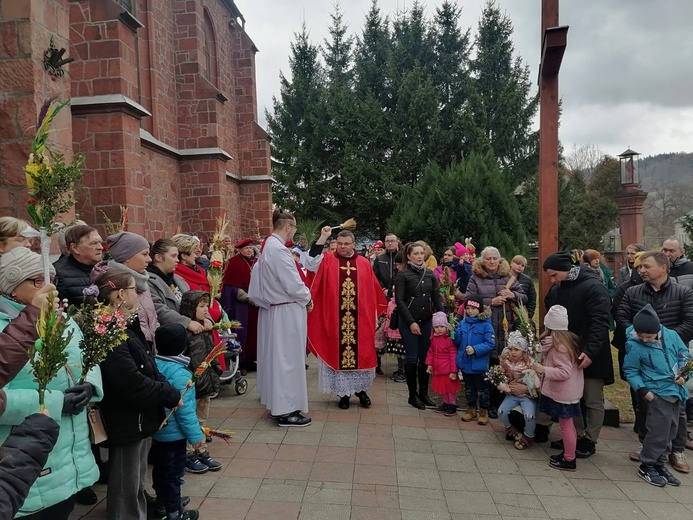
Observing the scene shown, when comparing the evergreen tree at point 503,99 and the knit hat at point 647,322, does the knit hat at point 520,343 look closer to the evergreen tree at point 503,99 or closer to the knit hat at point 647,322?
the knit hat at point 647,322

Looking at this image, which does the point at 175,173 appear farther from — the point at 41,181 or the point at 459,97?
the point at 459,97

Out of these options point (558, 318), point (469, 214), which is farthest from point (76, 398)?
point (469, 214)

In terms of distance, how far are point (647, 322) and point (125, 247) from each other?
4.10m

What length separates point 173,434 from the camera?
3043mm

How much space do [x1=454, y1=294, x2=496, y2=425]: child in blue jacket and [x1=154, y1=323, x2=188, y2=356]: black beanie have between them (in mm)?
3034

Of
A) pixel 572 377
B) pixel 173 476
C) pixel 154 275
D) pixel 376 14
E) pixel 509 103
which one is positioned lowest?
pixel 173 476

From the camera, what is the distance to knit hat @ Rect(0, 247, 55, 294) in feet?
7.29

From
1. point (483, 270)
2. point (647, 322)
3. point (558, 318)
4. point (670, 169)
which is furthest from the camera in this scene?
point (670, 169)

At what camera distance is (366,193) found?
23.5 metres

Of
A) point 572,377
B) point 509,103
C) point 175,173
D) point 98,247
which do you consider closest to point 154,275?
point 98,247

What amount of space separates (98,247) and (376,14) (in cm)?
2732

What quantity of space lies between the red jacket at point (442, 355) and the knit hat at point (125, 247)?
332 cm

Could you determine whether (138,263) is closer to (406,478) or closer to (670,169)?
(406,478)

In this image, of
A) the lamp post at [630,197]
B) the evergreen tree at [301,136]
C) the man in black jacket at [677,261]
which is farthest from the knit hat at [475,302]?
the evergreen tree at [301,136]
